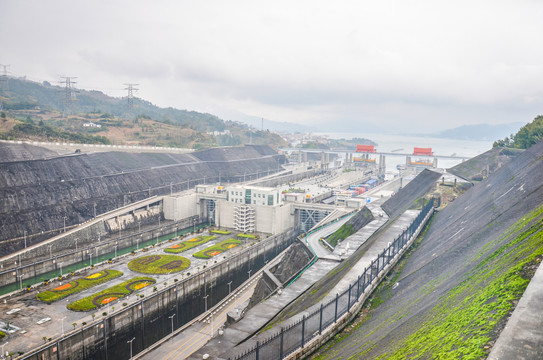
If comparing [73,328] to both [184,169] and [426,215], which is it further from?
[184,169]

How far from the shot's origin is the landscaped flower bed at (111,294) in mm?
37919

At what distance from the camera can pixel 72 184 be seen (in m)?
68.1

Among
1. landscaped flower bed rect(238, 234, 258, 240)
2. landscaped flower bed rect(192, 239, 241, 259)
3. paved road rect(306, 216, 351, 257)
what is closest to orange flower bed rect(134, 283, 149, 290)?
landscaped flower bed rect(192, 239, 241, 259)

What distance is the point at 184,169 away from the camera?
10175 cm

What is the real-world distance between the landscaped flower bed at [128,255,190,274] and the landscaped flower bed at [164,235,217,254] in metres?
2.65

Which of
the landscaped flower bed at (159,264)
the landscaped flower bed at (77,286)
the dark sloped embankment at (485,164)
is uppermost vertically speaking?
the dark sloped embankment at (485,164)

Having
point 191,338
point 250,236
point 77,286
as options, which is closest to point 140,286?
point 77,286

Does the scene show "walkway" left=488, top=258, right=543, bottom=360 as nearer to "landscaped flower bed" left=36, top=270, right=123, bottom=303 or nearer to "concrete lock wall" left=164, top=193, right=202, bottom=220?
"landscaped flower bed" left=36, top=270, right=123, bottom=303

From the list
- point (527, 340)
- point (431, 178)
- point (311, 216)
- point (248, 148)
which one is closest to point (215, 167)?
point (248, 148)

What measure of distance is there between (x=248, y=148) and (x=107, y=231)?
291ft

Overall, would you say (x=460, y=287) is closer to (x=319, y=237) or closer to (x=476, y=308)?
(x=476, y=308)

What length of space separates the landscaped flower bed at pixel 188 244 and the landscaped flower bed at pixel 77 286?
10.0 meters

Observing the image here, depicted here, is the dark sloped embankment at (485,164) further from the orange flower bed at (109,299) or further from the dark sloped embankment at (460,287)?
the orange flower bed at (109,299)

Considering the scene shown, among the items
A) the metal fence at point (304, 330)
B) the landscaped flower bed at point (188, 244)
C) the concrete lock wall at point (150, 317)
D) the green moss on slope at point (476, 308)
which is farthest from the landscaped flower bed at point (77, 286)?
the green moss on slope at point (476, 308)
